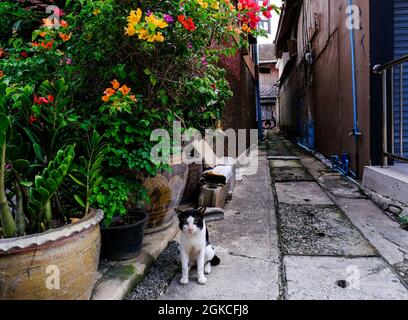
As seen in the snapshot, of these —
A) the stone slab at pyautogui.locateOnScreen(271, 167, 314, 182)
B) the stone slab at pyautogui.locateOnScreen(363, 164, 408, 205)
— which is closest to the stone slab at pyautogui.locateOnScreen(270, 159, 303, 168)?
the stone slab at pyautogui.locateOnScreen(271, 167, 314, 182)

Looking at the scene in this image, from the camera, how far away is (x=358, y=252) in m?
2.57

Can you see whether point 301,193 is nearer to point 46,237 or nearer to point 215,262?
point 215,262

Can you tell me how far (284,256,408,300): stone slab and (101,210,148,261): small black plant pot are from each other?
110 cm

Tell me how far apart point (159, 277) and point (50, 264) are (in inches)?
35.8

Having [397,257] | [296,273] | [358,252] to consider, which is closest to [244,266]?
[296,273]

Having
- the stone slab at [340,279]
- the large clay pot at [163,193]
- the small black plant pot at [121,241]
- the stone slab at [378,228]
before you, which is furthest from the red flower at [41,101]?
the stone slab at [378,228]

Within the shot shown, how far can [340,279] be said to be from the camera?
2137 millimetres

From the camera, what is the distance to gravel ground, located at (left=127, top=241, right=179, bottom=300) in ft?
6.72

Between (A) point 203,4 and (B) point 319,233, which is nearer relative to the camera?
(A) point 203,4

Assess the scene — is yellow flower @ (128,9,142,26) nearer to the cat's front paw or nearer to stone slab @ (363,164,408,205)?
the cat's front paw

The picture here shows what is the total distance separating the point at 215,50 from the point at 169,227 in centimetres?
166

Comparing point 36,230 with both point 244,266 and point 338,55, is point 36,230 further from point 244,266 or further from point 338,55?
point 338,55

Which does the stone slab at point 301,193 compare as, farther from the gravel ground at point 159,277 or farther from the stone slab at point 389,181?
the gravel ground at point 159,277

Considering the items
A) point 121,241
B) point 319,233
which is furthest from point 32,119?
point 319,233
